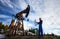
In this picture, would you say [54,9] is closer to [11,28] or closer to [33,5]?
[33,5]

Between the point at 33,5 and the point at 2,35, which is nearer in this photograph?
the point at 2,35

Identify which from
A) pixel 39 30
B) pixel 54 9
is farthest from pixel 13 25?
pixel 54 9

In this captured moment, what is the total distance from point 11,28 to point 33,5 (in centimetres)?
52

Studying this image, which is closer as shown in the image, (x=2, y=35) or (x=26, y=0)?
(x=2, y=35)

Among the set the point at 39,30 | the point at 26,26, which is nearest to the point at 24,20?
the point at 26,26

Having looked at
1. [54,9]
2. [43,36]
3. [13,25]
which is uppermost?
[54,9]

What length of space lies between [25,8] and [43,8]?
11.8 inches

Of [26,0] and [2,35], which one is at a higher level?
[26,0]

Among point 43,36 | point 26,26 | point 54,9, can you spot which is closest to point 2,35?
point 26,26

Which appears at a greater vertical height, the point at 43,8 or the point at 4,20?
the point at 43,8

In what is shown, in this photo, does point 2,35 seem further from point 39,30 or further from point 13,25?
point 39,30

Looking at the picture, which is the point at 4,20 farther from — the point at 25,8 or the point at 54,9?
the point at 54,9

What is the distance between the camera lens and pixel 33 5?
117 inches

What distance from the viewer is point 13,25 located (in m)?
2.83
